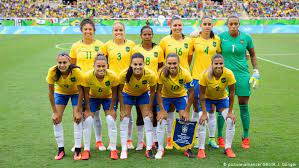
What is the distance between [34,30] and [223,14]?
2169 centimetres

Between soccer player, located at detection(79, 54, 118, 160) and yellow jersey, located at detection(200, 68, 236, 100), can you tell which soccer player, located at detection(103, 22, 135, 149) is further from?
yellow jersey, located at detection(200, 68, 236, 100)

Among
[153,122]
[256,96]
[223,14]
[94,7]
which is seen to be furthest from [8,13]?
[153,122]

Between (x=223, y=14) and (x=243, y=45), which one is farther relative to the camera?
(x=223, y=14)

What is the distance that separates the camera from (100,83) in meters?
6.60

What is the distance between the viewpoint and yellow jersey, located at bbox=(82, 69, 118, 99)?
6539 mm

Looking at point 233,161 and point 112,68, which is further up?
point 112,68

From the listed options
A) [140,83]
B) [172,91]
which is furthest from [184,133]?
[140,83]

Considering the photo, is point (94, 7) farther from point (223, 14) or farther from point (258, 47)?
point (258, 47)

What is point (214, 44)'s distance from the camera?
730 cm

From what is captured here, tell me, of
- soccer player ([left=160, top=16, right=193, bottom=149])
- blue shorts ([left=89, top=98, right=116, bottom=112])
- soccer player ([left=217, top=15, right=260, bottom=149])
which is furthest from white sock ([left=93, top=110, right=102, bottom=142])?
soccer player ([left=217, top=15, right=260, bottom=149])

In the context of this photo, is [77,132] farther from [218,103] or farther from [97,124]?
[218,103]

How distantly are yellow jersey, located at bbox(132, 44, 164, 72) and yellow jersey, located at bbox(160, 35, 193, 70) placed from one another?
20cm

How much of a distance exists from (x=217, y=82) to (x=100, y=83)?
1860mm

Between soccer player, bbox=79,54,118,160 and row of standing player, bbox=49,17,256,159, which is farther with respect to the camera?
row of standing player, bbox=49,17,256,159
